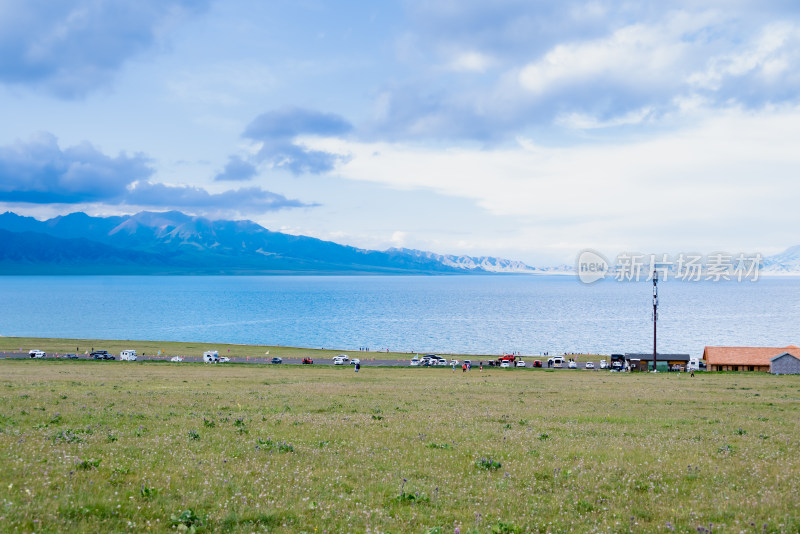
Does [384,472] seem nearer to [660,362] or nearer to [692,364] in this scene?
[660,362]

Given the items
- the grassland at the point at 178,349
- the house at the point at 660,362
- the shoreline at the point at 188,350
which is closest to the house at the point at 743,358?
the house at the point at 660,362

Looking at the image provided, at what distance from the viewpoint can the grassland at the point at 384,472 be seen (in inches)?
389

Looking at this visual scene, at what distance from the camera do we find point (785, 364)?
78688 millimetres

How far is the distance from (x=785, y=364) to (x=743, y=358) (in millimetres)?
8368

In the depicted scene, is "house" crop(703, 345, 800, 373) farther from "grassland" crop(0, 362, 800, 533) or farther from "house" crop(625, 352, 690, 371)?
"grassland" crop(0, 362, 800, 533)

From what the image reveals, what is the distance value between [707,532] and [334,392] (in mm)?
28273

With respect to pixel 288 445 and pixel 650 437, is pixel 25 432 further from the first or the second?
pixel 650 437

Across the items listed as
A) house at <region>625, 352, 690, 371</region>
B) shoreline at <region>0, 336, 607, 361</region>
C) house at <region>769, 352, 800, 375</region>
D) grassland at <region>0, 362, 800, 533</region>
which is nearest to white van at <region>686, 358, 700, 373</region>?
house at <region>625, 352, 690, 371</region>

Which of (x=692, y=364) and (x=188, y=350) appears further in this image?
(x=188, y=350)

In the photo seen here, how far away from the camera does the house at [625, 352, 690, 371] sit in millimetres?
91438

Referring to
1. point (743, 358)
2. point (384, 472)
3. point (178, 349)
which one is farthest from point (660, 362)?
point (384, 472)

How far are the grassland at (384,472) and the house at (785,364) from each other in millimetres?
66455

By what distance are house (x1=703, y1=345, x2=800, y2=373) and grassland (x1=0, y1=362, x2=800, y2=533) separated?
72.9 metres

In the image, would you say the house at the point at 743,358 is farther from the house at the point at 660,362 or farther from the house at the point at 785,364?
the house at the point at 785,364
